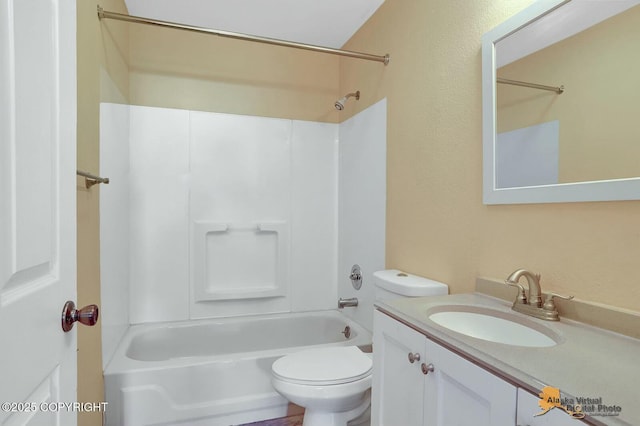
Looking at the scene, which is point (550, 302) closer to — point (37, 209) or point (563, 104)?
point (563, 104)

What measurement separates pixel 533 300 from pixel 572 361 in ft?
1.24

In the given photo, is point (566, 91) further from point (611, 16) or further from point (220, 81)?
point (220, 81)

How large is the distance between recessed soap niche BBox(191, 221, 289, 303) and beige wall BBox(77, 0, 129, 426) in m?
0.88

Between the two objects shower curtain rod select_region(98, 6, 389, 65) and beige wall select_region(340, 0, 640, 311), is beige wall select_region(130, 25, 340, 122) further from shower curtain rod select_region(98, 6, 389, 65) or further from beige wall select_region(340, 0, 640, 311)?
beige wall select_region(340, 0, 640, 311)

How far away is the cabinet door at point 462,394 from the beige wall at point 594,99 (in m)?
0.65

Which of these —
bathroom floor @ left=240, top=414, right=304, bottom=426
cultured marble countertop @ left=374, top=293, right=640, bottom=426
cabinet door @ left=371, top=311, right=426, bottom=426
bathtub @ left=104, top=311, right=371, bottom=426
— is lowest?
bathroom floor @ left=240, top=414, right=304, bottom=426

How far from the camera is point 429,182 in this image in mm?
1686

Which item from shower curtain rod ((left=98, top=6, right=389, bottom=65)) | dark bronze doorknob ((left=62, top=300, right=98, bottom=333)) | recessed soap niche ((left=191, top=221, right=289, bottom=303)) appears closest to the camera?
dark bronze doorknob ((left=62, top=300, right=98, bottom=333))

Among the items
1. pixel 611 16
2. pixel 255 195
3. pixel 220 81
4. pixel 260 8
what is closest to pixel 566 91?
pixel 611 16

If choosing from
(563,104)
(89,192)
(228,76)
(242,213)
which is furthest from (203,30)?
(563,104)

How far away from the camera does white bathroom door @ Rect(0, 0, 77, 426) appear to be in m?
0.60

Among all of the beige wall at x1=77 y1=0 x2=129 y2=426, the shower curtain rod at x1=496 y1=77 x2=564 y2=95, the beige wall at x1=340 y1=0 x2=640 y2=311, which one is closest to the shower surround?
the beige wall at x1=340 y1=0 x2=640 y2=311

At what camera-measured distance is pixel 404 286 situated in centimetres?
158

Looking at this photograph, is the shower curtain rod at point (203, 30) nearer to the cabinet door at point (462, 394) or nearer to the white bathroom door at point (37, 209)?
the white bathroom door at point (37, 209)
